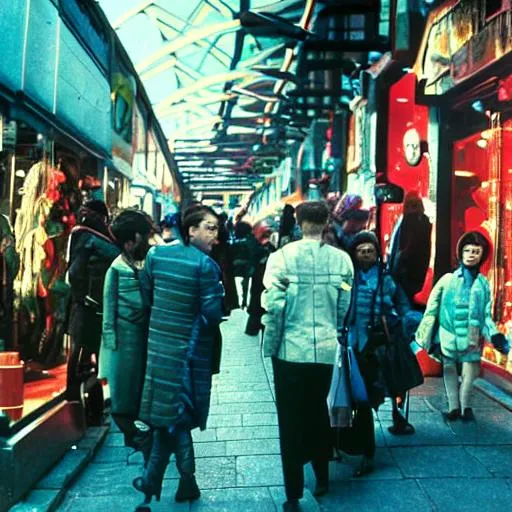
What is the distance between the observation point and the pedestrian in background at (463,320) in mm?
5973

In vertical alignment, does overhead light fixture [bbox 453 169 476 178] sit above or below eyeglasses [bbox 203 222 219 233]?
above

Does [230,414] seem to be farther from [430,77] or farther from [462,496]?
[430,77]

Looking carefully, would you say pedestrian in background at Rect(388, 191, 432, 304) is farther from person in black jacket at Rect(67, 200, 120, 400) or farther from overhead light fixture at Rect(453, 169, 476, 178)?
person in black jacket at Rect(67, 200, 120, 400)

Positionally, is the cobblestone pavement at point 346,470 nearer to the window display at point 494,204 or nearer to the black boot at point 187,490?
the black boot at point 187,490

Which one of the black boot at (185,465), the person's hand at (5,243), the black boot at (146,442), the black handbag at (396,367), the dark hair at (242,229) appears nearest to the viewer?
the black boot at (185,465)

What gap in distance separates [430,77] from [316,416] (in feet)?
19.6

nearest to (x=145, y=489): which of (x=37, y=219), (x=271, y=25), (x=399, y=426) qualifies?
(x=399, y=426)

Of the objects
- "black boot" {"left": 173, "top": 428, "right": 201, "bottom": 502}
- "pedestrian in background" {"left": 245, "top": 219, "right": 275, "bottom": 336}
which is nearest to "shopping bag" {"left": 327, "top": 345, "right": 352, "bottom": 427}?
"black boot" {"left": 173, "top": 428, "right": 201, "bottom": 502}

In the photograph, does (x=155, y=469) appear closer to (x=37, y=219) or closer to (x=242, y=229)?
(x=37, y=219)

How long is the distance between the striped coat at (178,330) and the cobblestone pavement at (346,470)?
2.14 ft

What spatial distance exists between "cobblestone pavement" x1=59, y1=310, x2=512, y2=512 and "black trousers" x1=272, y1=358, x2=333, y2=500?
0.91 feet

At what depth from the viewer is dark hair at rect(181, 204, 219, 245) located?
14.4 ft

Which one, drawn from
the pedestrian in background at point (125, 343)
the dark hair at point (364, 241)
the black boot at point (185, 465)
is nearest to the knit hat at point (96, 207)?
the pedestrian in background at point (125, 343)

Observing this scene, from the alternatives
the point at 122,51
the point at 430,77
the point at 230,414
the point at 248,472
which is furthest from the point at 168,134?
the point at 248,472
